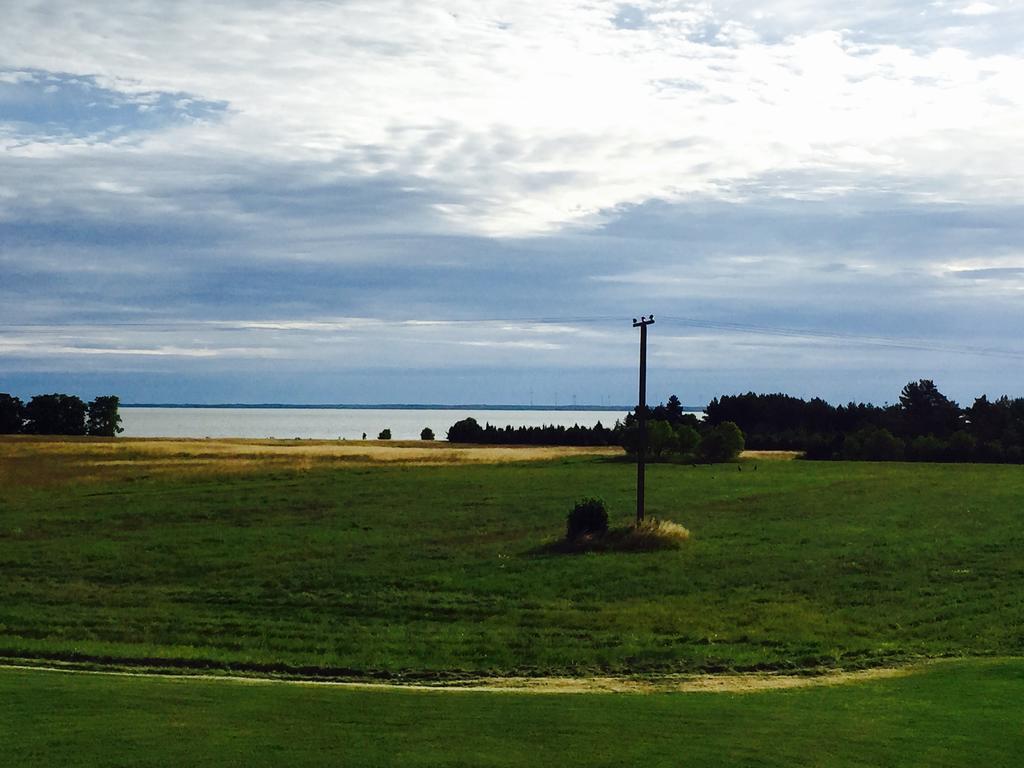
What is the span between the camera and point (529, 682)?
2159cm

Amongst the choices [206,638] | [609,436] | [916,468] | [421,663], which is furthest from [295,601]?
[609,436]

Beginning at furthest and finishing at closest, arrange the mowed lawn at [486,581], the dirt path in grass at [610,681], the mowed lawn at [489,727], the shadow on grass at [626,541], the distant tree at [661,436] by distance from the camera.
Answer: the distant tree at [661,436] → the shadow on grass at [626,541] → the mowed lawn at [486,581] → the dirt path in grass at [610,681] → the mowed lawn at [489,727]

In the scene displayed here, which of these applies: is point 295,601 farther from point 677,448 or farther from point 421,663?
point 677,448

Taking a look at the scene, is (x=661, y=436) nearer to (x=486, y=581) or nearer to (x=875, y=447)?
(x=875, y=447)

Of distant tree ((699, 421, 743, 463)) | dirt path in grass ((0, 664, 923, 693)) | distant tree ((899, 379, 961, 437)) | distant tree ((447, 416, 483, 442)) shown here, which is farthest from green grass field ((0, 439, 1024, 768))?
distant tree ((447, 416, 483, 442))

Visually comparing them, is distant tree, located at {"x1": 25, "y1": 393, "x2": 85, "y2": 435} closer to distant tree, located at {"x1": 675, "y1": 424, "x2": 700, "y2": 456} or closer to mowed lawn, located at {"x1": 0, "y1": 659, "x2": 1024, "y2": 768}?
distant tree, located at {"x1": 675, "y1": 424, "x2": 700, "y2": 456}

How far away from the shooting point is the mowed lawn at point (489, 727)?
38.3ft

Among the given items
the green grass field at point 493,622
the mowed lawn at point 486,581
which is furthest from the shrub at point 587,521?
the green grass field at point 493,622

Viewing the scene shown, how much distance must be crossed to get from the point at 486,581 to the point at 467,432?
13414cm

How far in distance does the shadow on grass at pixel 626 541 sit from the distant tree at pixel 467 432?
122798mm

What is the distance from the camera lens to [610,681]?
71.6 ft

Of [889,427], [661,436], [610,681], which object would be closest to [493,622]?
[610,681]

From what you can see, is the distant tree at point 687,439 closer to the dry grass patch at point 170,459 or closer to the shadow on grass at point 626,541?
the dry grass patch at point 170,459

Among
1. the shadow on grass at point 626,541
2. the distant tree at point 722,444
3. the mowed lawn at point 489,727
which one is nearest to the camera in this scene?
the mowed lawn at point 489,727
